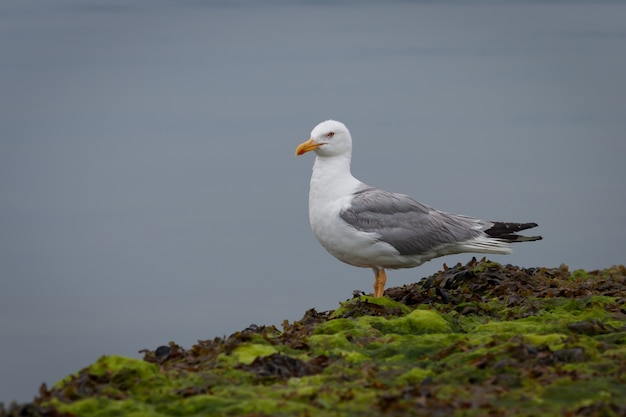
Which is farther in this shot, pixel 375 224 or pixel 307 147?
pixel 307 147

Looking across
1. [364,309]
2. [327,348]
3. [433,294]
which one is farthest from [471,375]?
[433,294]

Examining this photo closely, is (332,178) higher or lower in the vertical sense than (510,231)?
higher

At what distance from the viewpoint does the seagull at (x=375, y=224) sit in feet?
40.7

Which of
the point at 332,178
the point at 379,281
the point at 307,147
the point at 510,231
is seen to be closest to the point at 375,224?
the point at 379,281

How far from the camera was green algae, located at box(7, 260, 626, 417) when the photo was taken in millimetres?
7102

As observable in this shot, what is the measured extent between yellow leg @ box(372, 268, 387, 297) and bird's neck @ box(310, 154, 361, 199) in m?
1.13

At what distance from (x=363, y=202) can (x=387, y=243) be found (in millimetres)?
630

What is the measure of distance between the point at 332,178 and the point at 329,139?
21.0 inches

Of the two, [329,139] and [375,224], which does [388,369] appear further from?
[329,139]

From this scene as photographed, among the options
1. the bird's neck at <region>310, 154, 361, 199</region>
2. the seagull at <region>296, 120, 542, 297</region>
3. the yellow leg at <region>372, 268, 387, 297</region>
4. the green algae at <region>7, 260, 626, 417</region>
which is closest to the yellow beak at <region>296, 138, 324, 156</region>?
the seagull at <region>296, 120, 542, 297</region>

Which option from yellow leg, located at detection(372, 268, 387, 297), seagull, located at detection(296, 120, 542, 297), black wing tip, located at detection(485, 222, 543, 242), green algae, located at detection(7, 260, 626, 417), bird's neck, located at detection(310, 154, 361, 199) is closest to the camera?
green algae, located at detection(7, 260, 626, 417)

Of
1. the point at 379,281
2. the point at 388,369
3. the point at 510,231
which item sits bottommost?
the point at 388,369

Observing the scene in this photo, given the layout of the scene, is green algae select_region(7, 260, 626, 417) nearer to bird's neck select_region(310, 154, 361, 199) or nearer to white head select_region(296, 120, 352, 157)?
bird's neck select_region(310, 154, 361, 199)

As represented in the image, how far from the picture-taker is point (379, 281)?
1286cm
